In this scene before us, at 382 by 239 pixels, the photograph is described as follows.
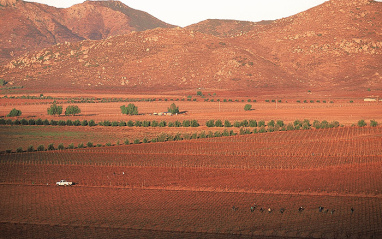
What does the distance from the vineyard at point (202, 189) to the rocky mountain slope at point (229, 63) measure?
102 meters

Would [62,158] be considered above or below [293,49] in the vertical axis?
below

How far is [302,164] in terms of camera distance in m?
49.7

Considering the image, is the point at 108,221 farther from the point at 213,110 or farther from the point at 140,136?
the point at 213,110

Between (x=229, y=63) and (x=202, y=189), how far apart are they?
5363 inches

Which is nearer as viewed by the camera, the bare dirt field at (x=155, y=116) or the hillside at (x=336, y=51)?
the bare dirt field at (x=155, y=116)

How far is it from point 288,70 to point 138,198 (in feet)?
473

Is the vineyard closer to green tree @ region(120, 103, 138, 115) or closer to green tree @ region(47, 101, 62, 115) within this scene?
green tree @ region(120, 103, 138, 115)

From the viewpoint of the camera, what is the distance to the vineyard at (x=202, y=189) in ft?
106

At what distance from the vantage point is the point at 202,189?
4194cm

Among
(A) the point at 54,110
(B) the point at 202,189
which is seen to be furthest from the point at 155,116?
(B) the point at 202,189

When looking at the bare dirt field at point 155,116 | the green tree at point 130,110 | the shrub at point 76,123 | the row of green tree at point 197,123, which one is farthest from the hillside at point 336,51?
the shrub at point 76,123

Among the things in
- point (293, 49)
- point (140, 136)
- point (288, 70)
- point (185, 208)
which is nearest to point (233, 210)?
point (185, 208)

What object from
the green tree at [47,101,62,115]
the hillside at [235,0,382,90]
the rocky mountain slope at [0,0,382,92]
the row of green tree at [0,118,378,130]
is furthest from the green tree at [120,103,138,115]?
the hillside at [235,0,382,90]

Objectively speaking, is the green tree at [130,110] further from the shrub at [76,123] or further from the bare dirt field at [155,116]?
the shrub at [76,123]
